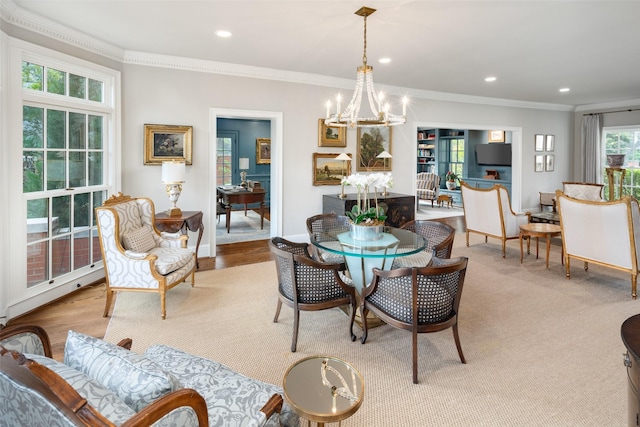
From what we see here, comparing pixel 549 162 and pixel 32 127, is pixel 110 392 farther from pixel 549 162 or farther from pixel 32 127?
pixel 549 162

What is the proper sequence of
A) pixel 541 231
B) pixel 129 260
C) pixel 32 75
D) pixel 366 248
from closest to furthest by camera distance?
1. pixel 366 248
2. pixel 129 260
3. pixel 32 75
4. pixel 541 231

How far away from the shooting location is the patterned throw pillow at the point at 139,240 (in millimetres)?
3553

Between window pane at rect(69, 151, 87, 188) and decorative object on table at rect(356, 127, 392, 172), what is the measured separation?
4159 millimetres

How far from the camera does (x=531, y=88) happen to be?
23.0 ft

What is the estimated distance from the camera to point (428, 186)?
1145 cm

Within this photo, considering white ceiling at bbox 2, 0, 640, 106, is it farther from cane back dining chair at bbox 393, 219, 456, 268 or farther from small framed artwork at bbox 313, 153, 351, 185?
cane back dining chair at bbox 393, 219, 456, 268

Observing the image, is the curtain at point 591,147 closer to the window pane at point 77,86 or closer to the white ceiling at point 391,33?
the white ceiling at point 391,33

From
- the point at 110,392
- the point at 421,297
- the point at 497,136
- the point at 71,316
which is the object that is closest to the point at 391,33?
the point at 421,297

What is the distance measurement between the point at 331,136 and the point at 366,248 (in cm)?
375

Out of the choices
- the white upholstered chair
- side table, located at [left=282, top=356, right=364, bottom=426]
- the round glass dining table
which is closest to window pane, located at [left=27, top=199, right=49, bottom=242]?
the round glass dining table

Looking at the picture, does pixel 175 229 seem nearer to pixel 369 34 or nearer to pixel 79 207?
pixel 79 207

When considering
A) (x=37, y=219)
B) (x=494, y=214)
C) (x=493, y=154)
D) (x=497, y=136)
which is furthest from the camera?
(x=497, y=136)

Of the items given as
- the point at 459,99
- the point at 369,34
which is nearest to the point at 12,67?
the point at 369,34

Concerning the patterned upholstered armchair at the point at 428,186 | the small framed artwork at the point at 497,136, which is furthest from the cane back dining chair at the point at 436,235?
the small framed artwork at the point at 497,136
